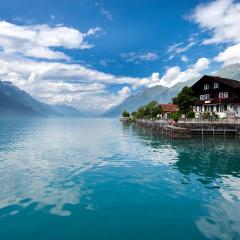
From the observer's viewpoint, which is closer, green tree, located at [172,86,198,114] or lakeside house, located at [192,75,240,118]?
lakeside house, located at [192,75,240,118]

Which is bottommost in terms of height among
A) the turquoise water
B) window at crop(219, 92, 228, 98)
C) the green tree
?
the turquoise water

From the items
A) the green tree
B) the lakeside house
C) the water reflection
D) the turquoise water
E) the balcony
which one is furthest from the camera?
the green tree

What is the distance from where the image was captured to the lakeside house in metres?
73.6

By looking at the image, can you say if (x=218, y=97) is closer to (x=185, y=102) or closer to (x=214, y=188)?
(x=185, y=102)

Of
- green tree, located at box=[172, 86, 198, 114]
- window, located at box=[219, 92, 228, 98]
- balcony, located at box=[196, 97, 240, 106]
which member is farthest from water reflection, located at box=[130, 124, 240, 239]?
window, located at box=[219, 92, 228, 98]

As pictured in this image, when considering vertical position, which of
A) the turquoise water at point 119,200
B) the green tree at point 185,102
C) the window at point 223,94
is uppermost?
the window at point 223,94

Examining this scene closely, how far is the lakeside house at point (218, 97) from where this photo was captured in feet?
241

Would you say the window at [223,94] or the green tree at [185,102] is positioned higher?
the window at [223,94]

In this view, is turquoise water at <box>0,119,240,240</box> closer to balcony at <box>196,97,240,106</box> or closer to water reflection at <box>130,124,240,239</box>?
water reflection at <box>130,124,240,239</box>


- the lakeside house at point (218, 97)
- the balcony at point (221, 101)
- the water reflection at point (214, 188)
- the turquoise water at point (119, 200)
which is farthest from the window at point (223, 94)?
the turquoise water at point (119, 200)

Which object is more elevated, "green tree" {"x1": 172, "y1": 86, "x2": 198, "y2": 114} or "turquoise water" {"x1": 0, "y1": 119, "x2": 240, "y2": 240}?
"green tree" {"x1": 172, "y1": 86, "x2": 198, "y2": 114}

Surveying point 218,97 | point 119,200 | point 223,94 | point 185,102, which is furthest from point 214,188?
point 218,97

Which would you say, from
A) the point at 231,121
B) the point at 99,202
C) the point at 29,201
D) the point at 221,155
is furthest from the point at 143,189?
the point at 231,121

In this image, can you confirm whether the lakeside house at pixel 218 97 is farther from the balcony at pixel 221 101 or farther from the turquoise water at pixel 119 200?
the turquoise water at pixel 119 200
